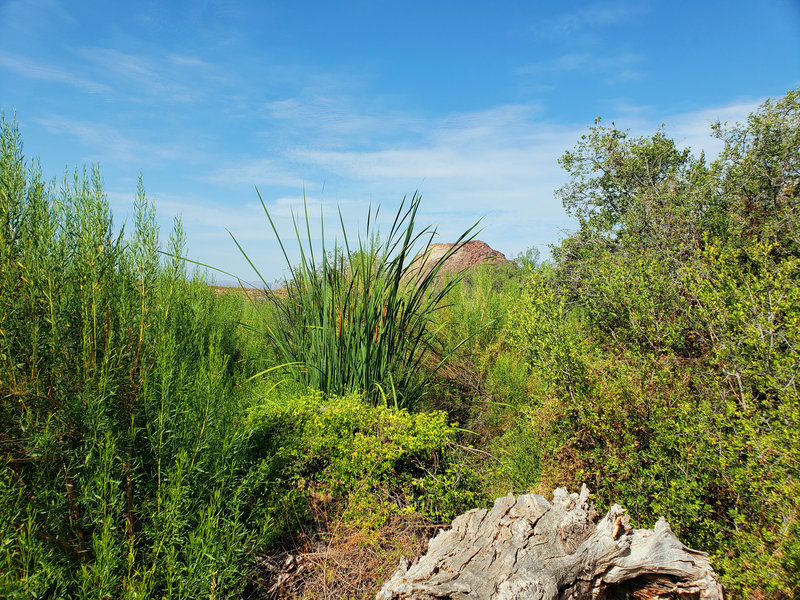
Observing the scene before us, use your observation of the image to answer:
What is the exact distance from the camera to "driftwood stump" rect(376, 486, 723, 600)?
6.78 ft

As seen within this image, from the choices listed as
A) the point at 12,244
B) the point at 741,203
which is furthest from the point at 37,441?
the point at 741,203

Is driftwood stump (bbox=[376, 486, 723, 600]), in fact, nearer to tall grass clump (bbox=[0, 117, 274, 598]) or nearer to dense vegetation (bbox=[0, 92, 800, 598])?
dense vegetation (bbox=[0, 92, 800, 598])

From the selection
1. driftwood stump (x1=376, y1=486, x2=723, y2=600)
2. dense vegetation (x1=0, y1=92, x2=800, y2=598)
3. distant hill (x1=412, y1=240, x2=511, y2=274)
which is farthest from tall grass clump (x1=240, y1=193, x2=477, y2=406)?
distant hill (x1=412, y1=240, x2=511, y2=274)

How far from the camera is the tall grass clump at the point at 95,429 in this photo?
5.99ft

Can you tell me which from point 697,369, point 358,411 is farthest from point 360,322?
point 697,369

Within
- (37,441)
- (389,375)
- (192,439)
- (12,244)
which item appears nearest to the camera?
(37,441)

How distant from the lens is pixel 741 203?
435 cm

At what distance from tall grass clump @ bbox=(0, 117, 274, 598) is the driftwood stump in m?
0.94

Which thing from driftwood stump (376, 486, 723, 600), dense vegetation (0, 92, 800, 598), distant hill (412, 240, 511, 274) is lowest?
driftwood stump (376, 486, 723, 600)

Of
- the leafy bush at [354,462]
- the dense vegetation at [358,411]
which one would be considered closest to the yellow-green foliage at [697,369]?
the dense vegetation at [358,411]

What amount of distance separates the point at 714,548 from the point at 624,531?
2.78ft

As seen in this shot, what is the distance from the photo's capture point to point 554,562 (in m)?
2.21

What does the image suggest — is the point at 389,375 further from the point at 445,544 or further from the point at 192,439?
the point at 192,439

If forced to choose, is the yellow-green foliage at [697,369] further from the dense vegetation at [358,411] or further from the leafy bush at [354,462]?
the leafy bush at [354,462]
